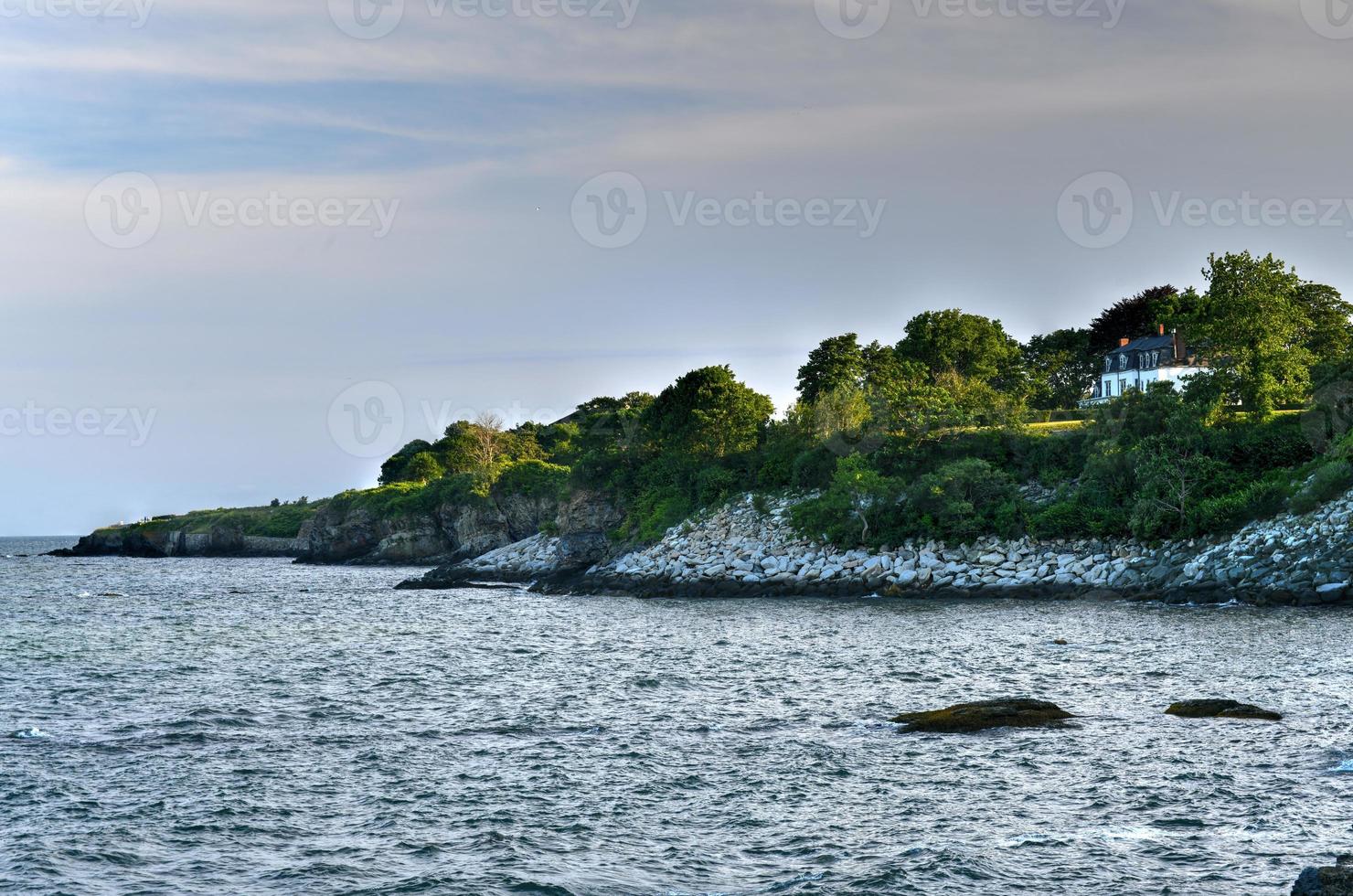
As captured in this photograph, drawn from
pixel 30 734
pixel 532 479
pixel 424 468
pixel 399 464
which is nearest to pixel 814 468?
pixel 532 479

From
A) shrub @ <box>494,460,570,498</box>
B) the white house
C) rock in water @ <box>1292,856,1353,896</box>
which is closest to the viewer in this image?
rock in water @ <box>1292,856,1353,896</box>

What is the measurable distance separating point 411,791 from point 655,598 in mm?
48764

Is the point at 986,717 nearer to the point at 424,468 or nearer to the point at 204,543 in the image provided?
the point at 424,468

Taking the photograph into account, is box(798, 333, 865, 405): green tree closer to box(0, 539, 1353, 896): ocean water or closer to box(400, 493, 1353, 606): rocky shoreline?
box(400, 493, 1353, 606): rocky shoreline

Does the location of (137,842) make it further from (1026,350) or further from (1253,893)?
(1026,350)

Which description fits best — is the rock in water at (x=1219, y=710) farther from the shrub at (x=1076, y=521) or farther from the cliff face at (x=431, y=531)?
the cliff face at (x=431, y=531)

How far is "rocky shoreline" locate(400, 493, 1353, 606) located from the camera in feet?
169

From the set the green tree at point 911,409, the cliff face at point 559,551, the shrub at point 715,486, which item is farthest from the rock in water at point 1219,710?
the cliff face at point 559,551

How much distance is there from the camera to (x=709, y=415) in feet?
307

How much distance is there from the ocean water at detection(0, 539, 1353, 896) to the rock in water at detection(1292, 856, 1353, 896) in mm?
1844

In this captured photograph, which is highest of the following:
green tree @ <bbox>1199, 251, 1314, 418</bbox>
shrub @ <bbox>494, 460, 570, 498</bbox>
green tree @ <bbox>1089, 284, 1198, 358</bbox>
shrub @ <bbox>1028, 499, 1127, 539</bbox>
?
green tree @ <bbox>1089, 284, 1198, 358</bbox>

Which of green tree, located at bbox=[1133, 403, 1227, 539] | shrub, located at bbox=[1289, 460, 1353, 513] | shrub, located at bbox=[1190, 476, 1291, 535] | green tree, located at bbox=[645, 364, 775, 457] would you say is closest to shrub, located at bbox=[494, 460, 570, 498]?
green tree, located at bbox=[645, 364, 775, 457]

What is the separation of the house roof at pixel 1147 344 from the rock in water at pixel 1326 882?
104m

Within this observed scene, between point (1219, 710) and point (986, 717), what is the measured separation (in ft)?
16.5
